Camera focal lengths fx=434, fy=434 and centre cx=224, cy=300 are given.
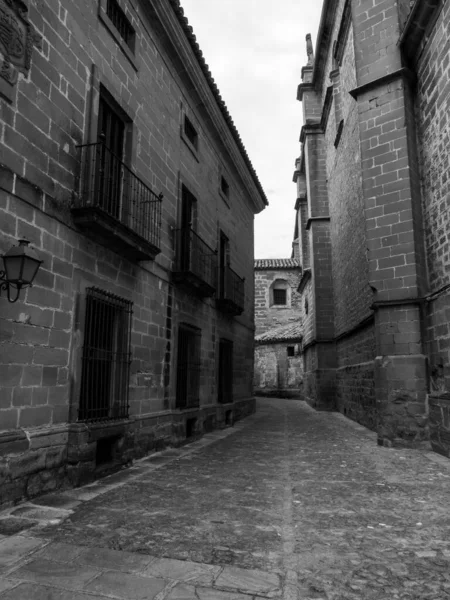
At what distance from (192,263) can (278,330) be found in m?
18.8

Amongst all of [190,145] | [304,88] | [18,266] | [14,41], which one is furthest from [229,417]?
[304,88]

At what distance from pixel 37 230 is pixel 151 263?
2.73 m

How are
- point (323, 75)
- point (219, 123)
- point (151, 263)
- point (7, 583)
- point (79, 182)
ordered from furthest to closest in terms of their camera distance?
point (323, 75) → point (219, 123) → point (151, 263) → point (79, 182) → point (7, 583)

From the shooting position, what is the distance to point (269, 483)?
501 centimetres

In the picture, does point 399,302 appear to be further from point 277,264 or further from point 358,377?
point 277,264

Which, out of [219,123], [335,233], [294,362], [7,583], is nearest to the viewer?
[7,583]

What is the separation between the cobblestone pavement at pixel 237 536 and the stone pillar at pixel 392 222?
1.74 metres

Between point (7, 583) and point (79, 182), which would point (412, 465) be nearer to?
point (7, 583)

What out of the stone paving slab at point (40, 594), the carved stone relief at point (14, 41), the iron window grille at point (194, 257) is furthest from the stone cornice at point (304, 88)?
the stone paving slab at point (40, 594)

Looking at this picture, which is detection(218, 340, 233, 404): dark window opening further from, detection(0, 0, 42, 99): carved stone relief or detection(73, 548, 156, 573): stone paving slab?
detection(73, 548, 156, 573): stone paving slab

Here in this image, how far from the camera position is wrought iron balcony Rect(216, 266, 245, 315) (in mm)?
10898

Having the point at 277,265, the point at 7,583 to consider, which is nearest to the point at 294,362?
the point at 277,265

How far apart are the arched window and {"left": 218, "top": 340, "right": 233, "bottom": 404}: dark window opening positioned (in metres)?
18.9

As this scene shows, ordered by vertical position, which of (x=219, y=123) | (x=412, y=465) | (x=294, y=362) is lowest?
(x=412, y=465)
